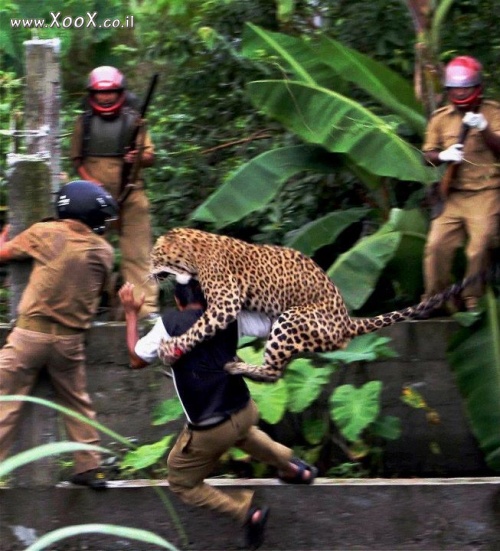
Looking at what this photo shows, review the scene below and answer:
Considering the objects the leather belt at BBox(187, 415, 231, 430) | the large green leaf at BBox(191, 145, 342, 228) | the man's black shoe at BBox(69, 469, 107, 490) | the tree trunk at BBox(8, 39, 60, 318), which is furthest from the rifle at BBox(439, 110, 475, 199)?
the man's black shoe at BBox(69, 469, 107, 490)

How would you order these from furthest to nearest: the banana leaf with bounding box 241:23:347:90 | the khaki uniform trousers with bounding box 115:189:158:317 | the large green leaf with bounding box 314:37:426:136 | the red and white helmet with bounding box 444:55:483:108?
the banana leaf with bounding box 241:23:347:90, the large green leaf with bounding box 314:37:426:136, the khaki uniform trousers with bounding box 115:189:158:317, the red and white helmet with bounding box 444:55:483:108

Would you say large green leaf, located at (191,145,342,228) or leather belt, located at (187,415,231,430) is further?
large green leaf, located at (191,145,342,228)

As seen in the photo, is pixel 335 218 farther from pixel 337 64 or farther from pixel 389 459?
pixel 389 459

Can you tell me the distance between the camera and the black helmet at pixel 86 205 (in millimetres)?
5023

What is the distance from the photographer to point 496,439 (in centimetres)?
570

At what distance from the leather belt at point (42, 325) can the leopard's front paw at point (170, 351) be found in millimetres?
544

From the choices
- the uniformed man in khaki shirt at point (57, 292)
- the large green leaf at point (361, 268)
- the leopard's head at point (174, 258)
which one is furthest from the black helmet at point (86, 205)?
the large green leaf at point (361, 268)

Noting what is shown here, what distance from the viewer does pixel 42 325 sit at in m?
5.05

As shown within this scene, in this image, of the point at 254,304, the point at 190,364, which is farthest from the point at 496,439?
the point at 190,364

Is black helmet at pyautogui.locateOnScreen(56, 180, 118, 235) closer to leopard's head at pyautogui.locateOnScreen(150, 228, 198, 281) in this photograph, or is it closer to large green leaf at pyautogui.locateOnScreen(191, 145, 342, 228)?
leopard's head at pyautogui.locateOnScreen(150, 228, 198, 281)

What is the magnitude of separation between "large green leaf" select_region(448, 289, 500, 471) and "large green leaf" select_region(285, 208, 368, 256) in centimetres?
120

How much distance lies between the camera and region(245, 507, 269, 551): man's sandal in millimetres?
5078

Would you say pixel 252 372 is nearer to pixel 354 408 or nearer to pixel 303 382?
pixel 303 382

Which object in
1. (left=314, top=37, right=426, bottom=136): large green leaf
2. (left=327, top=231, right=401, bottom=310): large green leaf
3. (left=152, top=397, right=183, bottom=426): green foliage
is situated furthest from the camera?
(left=314, top=37, right=426, bottom=136): large green leaf
